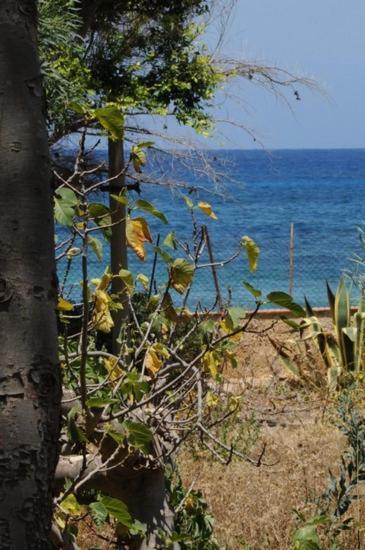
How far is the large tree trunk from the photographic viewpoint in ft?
5.64

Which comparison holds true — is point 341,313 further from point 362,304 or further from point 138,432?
point 138,432

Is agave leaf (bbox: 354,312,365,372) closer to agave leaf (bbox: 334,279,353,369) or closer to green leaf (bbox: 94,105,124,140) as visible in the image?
agave leaf (bbox: 334,279,353,369)

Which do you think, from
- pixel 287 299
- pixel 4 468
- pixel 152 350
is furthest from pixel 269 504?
pixel 4 468

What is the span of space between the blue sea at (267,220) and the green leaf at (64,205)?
800 millimetres

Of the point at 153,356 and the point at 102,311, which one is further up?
the point at 102,311

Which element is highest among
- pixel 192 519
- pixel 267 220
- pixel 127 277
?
pixel 127 277

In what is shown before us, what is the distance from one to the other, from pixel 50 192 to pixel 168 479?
203 cm

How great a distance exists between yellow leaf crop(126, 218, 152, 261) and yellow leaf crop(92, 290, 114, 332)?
30 centimetres

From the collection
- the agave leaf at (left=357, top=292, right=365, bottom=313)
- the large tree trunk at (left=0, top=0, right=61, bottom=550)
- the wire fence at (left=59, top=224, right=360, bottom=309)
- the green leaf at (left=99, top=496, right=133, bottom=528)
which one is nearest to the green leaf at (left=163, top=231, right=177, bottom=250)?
the green leaf at (left=99, top=496, right=133, bottom=528)

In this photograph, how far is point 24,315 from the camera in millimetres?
1730

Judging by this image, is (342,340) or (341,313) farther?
(341,313)

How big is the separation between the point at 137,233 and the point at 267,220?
51.5m

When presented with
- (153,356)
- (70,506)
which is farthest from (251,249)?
(70,506)

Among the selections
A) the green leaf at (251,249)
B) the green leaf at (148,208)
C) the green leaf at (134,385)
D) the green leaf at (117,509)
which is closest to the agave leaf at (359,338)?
the green leaf at (251,249)
